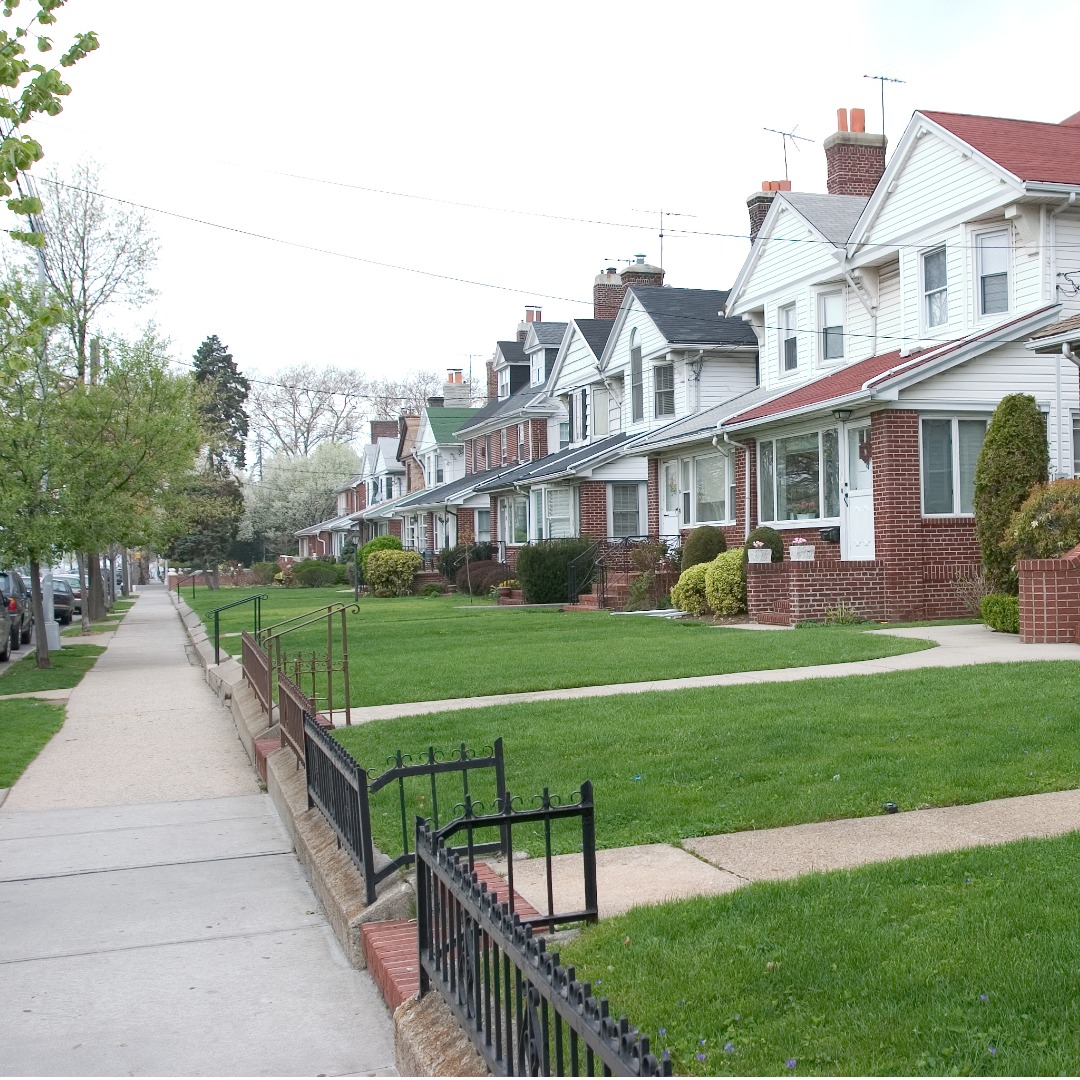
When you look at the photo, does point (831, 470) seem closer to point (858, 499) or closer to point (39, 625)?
point (858, 499)

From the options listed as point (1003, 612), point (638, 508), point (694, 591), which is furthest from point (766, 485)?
point (638, 508)

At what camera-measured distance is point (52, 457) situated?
19.0 metres

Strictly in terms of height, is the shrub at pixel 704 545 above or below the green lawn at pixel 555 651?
above

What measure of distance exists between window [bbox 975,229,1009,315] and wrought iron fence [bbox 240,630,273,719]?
1271cm

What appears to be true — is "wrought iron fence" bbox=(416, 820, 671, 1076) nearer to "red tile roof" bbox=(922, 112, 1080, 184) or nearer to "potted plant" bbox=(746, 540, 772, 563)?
"potted plant" bbox=(746, 540, 772, 563)

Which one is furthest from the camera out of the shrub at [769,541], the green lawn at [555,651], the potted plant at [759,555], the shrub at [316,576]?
the shrub at [316,576]

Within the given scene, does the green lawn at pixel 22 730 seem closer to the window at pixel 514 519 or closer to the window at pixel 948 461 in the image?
the window at pixel 948 461

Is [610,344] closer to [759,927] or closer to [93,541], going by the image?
[93,541]

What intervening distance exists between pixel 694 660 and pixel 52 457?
1058cm

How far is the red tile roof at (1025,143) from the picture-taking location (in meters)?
19.1

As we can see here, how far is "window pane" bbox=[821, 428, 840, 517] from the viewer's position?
20953 millimetres

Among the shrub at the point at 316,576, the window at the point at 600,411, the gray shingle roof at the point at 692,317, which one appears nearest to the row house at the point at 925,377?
the gray shingle roof at the point at 692,317

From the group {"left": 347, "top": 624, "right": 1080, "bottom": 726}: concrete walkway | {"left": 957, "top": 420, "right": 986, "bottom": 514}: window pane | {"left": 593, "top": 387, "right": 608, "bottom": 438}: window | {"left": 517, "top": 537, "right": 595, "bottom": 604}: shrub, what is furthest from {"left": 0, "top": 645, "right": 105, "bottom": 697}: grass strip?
{"left": 593, "top": 387, "right": 608, "bottom": 438}: window

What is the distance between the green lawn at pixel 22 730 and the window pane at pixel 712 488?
14.1 metres
